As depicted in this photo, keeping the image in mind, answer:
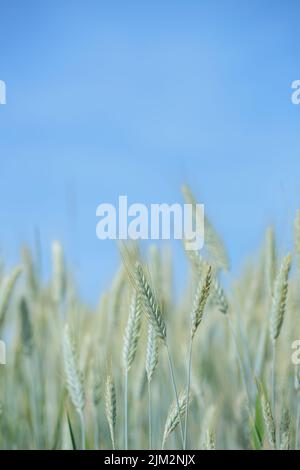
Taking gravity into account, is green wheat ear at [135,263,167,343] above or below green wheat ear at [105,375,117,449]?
above

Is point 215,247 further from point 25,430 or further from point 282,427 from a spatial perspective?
point 25,430

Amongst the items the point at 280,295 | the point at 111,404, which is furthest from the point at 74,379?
the point at 280,295

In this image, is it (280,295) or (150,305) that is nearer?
(150,305)

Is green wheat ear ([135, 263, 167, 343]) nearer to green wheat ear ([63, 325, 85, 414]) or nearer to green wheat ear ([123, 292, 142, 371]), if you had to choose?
green wheat ear ([123, 292, 142, 371])

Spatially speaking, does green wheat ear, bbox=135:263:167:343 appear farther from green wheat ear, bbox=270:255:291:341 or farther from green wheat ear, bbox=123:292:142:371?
green wheat ear, bbox=270:255:291:341

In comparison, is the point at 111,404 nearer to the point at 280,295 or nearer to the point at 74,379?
the point at 74,379

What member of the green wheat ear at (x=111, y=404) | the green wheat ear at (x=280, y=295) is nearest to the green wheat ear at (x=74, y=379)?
the green wheat ear at (x=111, y=404)

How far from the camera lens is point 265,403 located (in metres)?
0.88

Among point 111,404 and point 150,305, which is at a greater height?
point 150,305

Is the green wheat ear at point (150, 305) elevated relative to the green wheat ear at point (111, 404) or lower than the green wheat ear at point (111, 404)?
elevated

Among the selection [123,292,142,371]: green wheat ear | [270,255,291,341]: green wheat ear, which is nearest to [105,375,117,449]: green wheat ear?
[123,292,142,371]: green wheat ear

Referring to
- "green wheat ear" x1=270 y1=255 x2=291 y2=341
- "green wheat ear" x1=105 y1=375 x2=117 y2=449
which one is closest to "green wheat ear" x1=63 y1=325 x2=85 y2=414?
"green wheat ear" x1=105 y1=375 x2=117 y2=449

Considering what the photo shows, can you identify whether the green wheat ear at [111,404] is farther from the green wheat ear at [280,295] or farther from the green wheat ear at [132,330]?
the green wheat ear at [280,295]

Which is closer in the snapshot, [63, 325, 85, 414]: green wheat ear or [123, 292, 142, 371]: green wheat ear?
[123, 292, 142, 371]: green wheat ear
